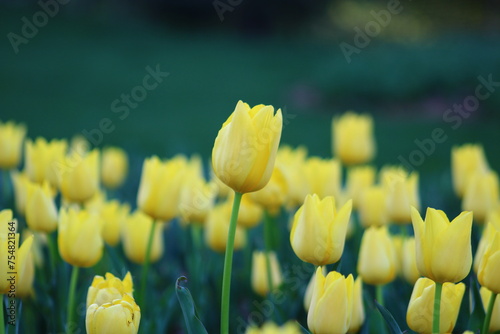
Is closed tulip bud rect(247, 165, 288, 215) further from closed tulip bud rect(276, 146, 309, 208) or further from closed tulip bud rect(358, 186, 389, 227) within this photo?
closed tulip bud rect(358, 186, 389, 227)

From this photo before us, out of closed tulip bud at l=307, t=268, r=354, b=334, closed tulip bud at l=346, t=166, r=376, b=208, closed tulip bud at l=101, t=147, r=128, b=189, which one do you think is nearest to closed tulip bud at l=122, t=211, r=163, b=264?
closed tulip bud at l=307, t=268, r=354, b=334

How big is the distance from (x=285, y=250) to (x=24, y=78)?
23.9 ft

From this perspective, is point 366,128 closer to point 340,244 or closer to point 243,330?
point 243,330

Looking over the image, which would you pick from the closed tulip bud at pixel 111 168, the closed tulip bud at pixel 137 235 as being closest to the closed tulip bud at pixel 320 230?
the closed tulip bud at pixel 137 235

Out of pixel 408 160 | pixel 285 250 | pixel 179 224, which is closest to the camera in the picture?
pixel 285 250

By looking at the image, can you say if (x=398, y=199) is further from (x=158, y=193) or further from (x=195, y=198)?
(x=158, y=193)

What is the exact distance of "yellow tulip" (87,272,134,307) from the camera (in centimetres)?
147

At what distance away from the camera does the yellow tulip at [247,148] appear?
1.43m

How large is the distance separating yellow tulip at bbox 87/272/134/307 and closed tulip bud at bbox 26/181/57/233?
460 mm

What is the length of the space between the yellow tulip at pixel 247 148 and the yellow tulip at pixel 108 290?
1.05 ft

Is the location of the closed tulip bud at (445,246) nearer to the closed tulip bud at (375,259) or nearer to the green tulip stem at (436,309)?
the green tulip stem at (436,309)

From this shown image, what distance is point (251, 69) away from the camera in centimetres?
1126

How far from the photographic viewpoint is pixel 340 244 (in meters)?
1.54

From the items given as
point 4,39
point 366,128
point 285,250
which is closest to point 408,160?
point 366,128
